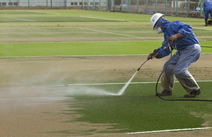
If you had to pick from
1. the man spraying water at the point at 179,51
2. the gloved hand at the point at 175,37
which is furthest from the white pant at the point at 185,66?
the gloved hand at the point at 175,37

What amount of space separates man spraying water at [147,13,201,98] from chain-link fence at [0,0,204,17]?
3666cm

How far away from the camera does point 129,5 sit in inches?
2442

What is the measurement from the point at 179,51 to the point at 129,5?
52607mm

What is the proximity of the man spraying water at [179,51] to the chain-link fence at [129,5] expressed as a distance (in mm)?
36662

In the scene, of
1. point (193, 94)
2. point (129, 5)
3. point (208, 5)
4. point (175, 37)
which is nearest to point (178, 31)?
point (175, 37)

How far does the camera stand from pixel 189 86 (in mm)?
9836

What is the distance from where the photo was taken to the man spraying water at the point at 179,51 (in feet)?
30.8

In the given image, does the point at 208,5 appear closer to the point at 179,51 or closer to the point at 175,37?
the point at 179,51

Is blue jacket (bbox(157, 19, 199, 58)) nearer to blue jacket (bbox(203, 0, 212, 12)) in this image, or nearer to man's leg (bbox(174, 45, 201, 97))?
man's leg (bbox(174, 45, 201, 97))

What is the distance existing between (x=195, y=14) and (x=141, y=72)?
118ft

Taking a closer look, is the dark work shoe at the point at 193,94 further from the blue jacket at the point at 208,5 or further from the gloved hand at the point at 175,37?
the blue jacket at the point at 208,5

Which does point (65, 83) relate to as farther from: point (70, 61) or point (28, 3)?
point (28, 3)

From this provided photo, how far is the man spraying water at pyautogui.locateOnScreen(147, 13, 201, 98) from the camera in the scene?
9.38 m

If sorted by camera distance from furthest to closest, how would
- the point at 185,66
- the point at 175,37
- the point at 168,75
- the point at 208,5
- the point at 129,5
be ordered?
the point at 129,5, the point at 208,5, the point at 168,75, the point at 185,66, the point at 175,37
